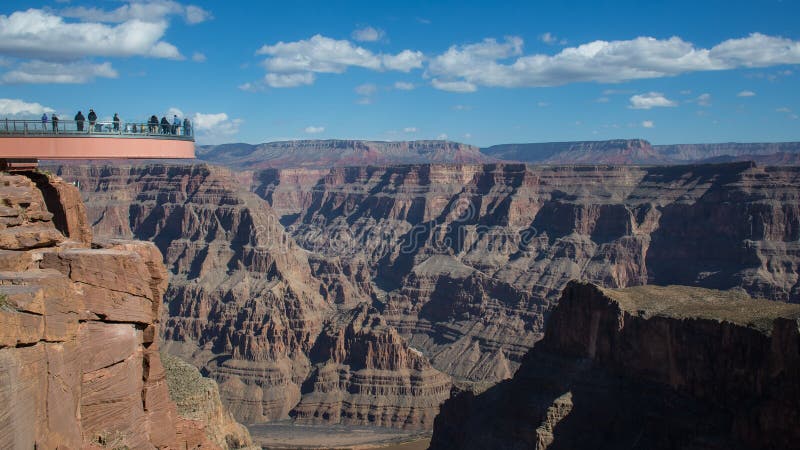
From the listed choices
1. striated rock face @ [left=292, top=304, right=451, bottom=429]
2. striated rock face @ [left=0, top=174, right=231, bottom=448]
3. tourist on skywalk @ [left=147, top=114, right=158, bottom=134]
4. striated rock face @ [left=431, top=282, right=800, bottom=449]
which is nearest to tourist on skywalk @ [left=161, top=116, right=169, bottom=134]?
tourist on skywalk @ [left=147, top=114, right=158, bottom=134]

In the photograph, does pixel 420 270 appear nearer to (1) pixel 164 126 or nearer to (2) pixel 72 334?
(1) pixel 164 126

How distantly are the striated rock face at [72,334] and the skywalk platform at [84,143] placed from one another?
670cm

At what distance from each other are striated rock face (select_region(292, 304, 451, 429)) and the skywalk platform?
2873 inches

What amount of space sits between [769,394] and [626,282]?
358 ft

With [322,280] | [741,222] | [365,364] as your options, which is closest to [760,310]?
[365,364]

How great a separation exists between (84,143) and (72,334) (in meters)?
17.0

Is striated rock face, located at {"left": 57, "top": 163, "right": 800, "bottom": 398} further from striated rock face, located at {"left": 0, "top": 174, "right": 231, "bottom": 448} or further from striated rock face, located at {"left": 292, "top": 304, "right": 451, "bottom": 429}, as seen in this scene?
striated rock face, located at {"left": 0, "top": 174, "right": 231, "bottom": 448}

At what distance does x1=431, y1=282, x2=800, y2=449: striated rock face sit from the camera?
46.8 m

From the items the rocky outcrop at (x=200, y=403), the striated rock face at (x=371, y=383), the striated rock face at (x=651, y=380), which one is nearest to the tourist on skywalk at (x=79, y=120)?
the rocky outcrop at (x=200, y=403)

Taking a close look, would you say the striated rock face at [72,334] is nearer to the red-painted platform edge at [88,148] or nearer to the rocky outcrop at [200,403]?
the red-painted platform edge at [88,148]

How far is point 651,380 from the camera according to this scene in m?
56.8

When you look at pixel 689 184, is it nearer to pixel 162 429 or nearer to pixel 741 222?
pixel 741 222

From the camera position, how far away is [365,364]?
368 feet

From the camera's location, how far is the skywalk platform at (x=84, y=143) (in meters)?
33.2
